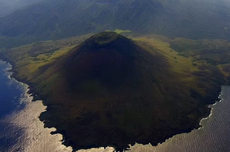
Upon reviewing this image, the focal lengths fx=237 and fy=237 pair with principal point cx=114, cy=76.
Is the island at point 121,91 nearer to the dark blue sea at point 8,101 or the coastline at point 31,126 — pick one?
the coastline at point 31,126

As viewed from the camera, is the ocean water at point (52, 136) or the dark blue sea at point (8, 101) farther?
the dark blue sea at point (8, 101)

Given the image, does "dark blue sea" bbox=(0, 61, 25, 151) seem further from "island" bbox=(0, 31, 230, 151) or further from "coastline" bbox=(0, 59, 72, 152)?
"island" bbox=(0, 31, 230, 151)

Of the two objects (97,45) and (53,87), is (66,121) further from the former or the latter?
(97,45)

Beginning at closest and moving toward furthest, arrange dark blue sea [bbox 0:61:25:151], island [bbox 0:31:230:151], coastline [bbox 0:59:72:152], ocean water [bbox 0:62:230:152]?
ocean water [bbox 0:62:230:152] < coastline [bbox 0:59:72:152] < island [bbox 0:31:230:151] < dark blue sea [bbox 0:61:25:151]

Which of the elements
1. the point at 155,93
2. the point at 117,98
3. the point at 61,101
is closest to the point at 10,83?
the point at 61,101

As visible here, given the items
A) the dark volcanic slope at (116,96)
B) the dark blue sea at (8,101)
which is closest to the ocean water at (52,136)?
the dark blue sea at (8,101)

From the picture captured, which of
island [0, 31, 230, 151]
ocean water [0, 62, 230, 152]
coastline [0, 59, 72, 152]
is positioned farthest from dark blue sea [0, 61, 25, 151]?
island [0, 31, 230, 151]
